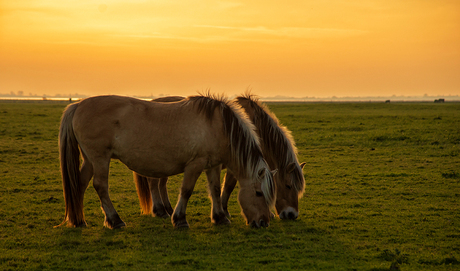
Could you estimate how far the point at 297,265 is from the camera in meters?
4.93

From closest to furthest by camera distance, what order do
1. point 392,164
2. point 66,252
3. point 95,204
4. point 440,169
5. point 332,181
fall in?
point 66,252 < point 95,204 < point 332,181 < point 440,169 < point 392,164

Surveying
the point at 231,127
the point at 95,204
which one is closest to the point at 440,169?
the point at 231,127

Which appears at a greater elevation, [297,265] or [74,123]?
[74,123]

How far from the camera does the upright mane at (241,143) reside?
6480 millimetres

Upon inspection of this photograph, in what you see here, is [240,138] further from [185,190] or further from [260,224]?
[260,224]

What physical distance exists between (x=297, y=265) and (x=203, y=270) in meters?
1.15

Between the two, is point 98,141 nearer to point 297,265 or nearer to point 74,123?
point 74,123

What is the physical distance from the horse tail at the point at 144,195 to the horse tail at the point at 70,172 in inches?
50.7

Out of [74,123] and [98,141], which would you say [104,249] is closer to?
[98,141]

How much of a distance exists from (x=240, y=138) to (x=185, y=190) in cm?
123

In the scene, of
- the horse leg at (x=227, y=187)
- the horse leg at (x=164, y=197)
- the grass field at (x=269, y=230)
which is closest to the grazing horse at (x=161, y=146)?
the grass field at (x=269, y=230)

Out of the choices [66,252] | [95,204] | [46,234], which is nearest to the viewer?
[66,252]

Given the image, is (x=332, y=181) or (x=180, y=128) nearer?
(x=180, y=128)

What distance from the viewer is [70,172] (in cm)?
659
